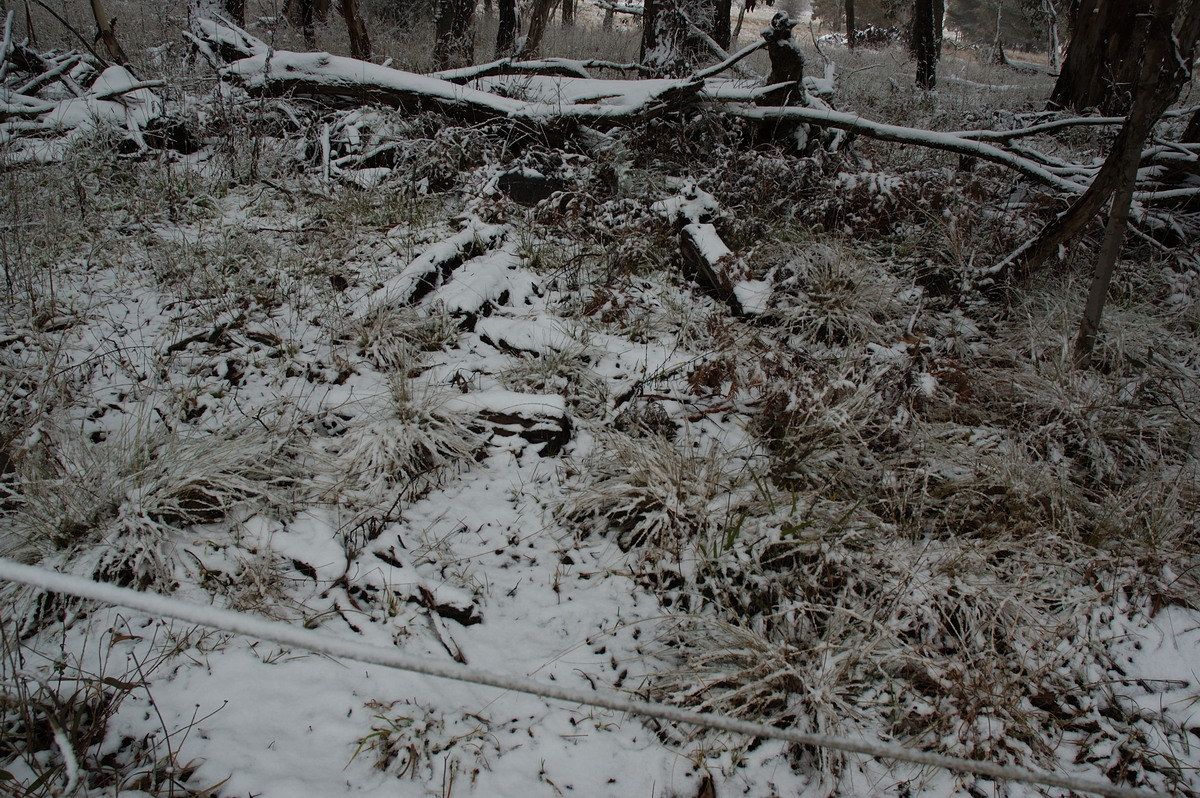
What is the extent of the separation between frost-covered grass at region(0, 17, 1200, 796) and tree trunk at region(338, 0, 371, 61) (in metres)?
3.25

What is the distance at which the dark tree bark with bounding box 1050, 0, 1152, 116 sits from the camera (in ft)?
21.6

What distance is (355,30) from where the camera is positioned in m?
6.47

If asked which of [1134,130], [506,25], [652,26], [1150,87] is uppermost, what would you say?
[506,25]

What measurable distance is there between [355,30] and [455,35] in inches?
123

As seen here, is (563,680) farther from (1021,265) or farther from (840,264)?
(1021,265)

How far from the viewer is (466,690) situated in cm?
173

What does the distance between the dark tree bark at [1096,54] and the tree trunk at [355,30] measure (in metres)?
7.81

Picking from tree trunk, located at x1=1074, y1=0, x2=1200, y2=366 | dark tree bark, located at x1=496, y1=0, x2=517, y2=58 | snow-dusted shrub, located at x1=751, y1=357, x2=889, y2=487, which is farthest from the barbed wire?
dark tree bark, located at x1=496, y1=0, x2=517, y2=58

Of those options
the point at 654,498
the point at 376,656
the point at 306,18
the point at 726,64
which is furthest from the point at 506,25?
the point at 376,656

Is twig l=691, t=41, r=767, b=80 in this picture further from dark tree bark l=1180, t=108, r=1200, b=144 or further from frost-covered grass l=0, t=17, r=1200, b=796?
dark tree bark l=1180, t=108, r=1200, b=144

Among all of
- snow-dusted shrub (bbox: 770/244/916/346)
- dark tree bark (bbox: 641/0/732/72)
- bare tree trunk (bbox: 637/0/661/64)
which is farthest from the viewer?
bare tree trunk (bbox: 637/0/661/64)

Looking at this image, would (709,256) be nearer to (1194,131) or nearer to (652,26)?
(1194,131)

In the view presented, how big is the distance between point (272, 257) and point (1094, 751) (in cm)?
418

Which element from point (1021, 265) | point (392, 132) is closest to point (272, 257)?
point (392, 132)
